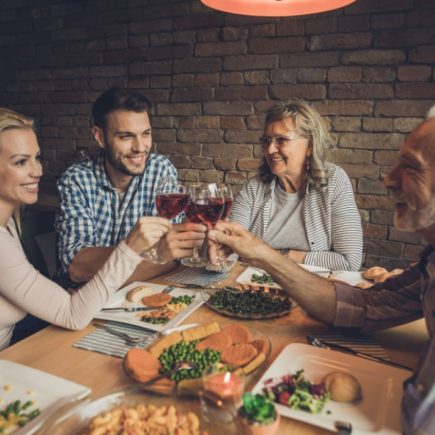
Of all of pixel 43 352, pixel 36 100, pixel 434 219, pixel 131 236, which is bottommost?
pixel 43 352

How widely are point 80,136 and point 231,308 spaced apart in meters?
3.04

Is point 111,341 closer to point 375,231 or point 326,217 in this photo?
point 326,217

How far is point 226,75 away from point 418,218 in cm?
247

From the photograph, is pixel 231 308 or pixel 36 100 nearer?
pixel 231 308

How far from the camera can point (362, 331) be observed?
1.24 metres

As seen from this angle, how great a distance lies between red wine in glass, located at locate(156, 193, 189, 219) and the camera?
139 centimetres

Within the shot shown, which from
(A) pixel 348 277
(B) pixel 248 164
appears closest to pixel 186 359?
(A) pixel 348 277

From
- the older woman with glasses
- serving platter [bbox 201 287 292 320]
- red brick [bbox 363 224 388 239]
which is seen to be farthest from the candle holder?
red brick [bbox 363 224 388 239]

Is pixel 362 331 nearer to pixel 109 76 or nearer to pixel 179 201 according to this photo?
pixel 179 201

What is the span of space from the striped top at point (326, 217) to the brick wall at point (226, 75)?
0.69m

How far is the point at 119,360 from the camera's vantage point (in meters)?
1.06

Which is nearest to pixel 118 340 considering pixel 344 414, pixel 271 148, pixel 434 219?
pixel 344 414

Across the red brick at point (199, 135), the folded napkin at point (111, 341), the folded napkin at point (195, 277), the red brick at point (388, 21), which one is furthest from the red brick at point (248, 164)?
the folded napkin at point (111, 341)

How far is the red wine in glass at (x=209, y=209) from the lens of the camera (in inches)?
53.5
